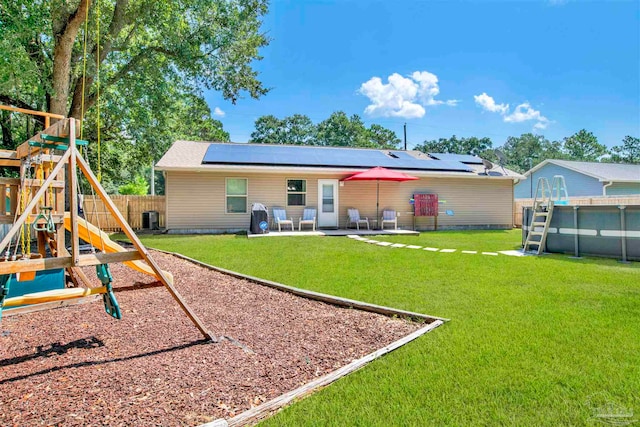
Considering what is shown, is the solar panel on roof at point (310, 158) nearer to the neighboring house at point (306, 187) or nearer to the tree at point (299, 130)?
the neighboring house at point (306, 187)

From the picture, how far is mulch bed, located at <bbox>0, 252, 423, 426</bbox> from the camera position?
1984 mm

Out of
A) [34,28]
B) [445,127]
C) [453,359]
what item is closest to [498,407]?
[453,359]

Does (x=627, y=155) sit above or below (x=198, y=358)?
above

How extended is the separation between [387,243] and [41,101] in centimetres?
1066

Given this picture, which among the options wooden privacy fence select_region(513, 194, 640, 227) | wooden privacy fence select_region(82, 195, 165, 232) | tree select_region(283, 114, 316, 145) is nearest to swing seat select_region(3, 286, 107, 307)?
wooden privacy fence select_region(82, 195, 165, 232)

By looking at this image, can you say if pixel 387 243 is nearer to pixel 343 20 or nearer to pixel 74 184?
pixel 74 184

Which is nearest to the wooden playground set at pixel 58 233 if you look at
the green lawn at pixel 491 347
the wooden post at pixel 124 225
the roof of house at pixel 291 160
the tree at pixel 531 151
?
the wooden post at pixel 124 225

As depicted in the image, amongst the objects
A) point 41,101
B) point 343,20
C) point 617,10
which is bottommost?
point 41,101

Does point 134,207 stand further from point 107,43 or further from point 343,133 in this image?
point 343,133

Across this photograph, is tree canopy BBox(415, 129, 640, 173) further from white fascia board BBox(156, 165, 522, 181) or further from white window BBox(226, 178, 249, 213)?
white window BBox(226, 178, 249, 213)

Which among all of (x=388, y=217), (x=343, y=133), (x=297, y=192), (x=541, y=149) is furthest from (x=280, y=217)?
(x=541, y=149)

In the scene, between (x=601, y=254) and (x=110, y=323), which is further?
(x=601, y=254)

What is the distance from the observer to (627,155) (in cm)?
4959

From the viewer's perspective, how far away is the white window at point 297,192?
498 inches
